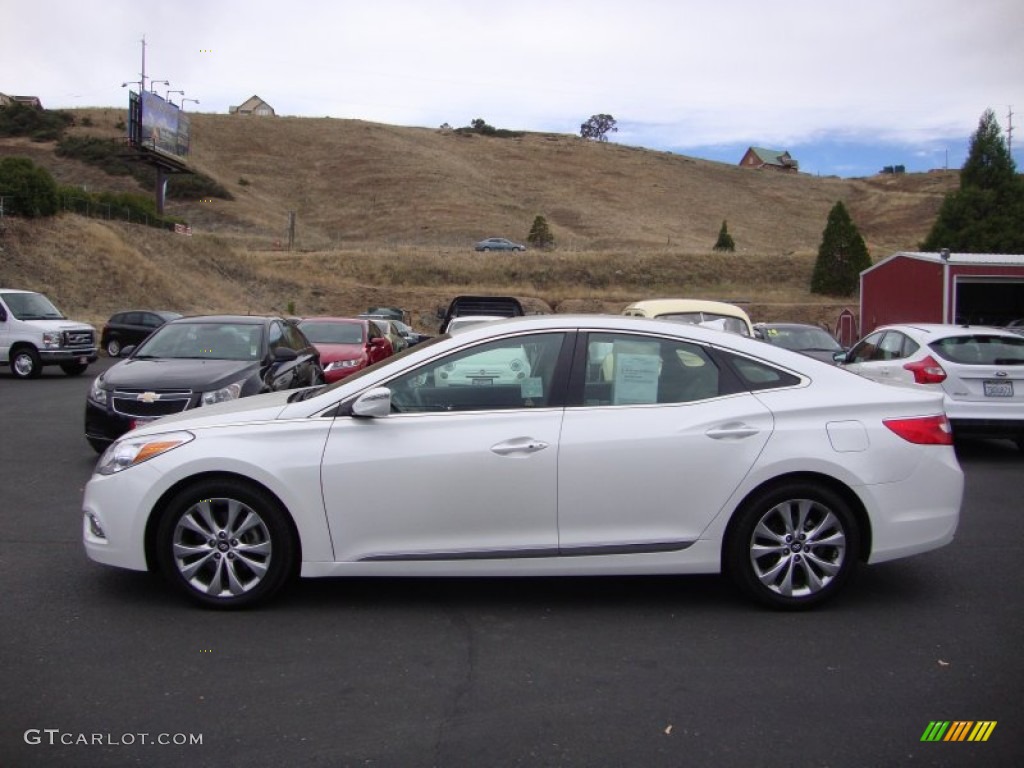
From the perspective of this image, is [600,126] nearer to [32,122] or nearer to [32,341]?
[32,122]

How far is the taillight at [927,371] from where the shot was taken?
9758 mm

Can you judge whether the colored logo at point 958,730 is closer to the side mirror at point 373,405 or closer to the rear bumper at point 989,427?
the side mirror at point 373,405

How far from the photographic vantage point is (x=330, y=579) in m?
5.51

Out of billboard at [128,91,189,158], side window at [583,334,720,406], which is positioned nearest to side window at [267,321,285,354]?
side window at [583,334,720,406]

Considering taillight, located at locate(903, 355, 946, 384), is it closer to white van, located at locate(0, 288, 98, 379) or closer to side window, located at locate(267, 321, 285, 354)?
side window, located at locate(267, 321, 285, 354)

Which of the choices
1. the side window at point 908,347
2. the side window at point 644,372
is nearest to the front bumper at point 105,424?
the side window at point 644,372

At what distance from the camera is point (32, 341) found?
19016 millimetres

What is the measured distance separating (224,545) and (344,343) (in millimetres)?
10805

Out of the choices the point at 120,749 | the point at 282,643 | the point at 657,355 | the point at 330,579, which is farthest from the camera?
the point at 330,579

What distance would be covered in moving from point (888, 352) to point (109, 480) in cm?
908

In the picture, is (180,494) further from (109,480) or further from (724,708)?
(724,708)

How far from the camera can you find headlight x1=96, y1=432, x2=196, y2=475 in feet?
16.1

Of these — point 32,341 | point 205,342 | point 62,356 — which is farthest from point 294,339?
point 32,341

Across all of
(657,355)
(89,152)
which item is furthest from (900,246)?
(657,355)
